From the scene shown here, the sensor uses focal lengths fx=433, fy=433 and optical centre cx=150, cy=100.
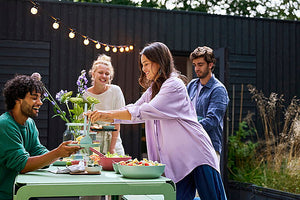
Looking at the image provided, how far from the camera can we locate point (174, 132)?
2.55 metres

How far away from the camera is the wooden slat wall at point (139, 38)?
259 inches

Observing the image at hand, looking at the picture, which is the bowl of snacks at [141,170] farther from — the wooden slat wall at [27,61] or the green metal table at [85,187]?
the wooden slat wall at [27,61]

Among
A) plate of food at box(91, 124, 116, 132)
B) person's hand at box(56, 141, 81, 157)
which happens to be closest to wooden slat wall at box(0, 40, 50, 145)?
plate of food at box(91, 124, 116, 132)

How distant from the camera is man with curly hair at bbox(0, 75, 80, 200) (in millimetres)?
2254

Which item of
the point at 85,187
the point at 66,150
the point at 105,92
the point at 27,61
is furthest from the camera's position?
the point at 27,61

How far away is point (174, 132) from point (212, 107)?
1.22 meters

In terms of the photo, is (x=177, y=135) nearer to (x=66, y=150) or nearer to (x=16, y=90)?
(x=66, y=150)

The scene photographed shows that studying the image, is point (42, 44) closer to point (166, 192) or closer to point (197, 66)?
point (197, 66)

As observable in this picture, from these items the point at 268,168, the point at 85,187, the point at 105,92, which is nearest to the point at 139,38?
the point at 268,168

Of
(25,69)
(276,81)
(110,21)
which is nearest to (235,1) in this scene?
(276,81)

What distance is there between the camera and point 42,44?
6.59m

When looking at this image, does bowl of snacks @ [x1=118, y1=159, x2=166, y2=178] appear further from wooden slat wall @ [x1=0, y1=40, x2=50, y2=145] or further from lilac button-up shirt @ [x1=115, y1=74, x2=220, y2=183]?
wooden slat wall @ [x1=0, y1=40, x2=50, y2=145]

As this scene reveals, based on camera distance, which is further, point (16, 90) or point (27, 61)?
point (27, 61)

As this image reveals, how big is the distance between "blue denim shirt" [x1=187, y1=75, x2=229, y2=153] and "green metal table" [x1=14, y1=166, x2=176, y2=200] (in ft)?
5.26
